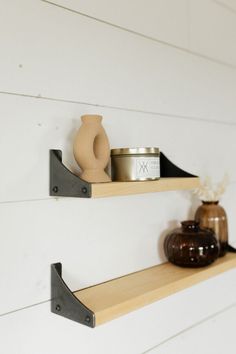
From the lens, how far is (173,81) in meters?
0.93

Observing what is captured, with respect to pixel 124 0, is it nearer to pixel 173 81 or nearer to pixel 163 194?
pixel 173 81

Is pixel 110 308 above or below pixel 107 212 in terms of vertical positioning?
below

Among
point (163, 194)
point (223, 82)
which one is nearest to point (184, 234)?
point (163, 194)

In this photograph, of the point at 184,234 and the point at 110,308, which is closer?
the point at 110,308

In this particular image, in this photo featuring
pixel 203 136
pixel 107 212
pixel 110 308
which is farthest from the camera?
pixel 203 136

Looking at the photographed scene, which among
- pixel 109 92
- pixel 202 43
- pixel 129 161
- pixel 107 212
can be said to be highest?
pixel 202 43

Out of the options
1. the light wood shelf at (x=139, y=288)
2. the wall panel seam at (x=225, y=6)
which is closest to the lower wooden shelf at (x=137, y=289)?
the light wood shelf at (x=139, y=288)

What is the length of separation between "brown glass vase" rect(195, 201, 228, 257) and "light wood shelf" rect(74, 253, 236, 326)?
6cm

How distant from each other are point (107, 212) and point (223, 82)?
0.59 m

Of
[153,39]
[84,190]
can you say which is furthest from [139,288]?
[153,39]

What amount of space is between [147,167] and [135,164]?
0.09ft

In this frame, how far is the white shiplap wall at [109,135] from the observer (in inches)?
24.8

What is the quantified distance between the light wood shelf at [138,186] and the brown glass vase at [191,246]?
120 mm

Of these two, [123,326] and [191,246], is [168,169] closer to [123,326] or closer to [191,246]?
[191,246]
